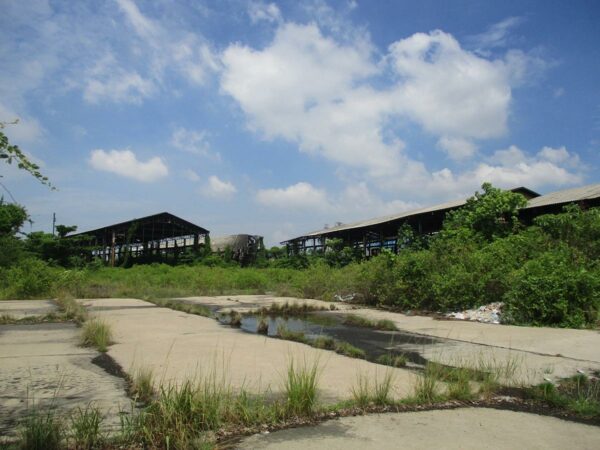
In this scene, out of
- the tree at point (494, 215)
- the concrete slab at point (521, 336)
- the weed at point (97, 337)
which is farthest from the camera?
the tree at point (494, 215)

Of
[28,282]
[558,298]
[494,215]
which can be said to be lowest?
[558,298]

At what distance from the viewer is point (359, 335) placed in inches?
369

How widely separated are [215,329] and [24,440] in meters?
6.66

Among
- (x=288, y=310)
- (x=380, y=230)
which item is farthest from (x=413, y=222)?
(x=288, y=310)

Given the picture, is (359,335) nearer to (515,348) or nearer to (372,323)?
(372,323)

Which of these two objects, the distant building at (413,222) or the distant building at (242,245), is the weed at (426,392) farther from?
the distant building at (242,245)

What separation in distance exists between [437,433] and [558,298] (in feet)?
25.5

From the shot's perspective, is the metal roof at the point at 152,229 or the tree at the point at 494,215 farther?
the metal roof at the point at 152,229

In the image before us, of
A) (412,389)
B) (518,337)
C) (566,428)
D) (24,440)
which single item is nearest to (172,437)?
(24,440)

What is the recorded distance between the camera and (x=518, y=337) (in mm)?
8422

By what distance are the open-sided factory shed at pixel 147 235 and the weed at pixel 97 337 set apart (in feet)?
88.4

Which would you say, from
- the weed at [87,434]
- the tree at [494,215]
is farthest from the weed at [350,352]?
the tree at [494,215]

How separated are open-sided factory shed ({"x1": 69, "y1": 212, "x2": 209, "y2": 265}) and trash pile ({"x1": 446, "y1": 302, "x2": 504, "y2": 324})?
88.1 feet

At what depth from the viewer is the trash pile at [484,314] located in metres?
11.2
